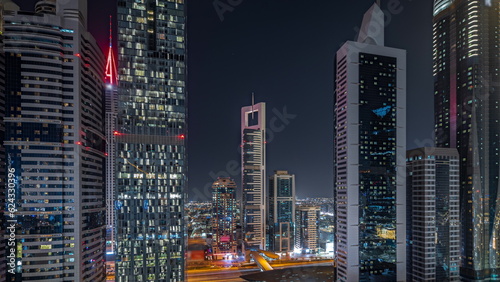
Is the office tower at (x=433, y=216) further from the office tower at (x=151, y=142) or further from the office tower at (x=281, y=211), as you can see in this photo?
the office tower at (x=281, y=211)

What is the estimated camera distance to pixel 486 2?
68.1 m

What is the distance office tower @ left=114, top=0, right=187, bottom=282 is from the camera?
45.0 metres

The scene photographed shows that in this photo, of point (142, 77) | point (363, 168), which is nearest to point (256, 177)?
point (363, 168)

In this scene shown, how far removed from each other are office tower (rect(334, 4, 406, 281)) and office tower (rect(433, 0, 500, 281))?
51.7 ft

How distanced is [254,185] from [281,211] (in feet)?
47.5

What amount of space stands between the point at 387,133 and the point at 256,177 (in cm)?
6332

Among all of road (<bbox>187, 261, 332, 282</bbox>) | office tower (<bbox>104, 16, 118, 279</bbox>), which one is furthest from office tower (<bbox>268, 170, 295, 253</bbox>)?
office tower (<bbox>104, 16, 118, 279</bbox>)

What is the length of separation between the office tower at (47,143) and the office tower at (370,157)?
47.5 m

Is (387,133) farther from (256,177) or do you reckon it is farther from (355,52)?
(256,177)

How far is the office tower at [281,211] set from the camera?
109 m

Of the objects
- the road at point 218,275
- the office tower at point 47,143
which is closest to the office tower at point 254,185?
the road at point 218,275

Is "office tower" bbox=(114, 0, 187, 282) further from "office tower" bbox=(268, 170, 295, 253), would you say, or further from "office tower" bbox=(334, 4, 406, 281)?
"office tower" bbox=(268, 170, 295, 253)

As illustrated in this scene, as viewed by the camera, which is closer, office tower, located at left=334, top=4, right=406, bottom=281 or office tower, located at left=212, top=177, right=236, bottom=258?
office tower, located at left=334, top=4, right=406, bottom=281

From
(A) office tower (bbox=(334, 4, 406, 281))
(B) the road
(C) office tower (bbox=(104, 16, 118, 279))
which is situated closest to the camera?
(A) office tower (bbox=(334, 4, 406, 281))
